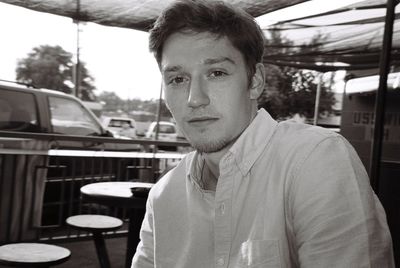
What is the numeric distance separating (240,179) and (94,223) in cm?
225

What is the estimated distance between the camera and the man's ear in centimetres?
134

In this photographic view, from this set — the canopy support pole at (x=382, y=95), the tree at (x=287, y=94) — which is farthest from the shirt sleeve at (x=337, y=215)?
the tree at (x=287, y=94)

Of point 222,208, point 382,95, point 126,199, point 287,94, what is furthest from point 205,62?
point 287,94

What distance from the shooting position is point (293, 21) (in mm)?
4418

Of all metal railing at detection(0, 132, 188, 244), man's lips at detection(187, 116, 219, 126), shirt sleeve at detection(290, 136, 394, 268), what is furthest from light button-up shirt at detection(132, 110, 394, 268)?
metal railing at detection(0, 132, 188, 244)

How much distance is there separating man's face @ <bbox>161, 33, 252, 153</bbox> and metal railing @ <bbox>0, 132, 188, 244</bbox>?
8.95 feet

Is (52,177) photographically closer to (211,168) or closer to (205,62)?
(211,168)

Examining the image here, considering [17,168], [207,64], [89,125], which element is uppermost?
[207,64]

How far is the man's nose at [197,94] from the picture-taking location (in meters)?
1.20

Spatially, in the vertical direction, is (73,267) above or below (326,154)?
below

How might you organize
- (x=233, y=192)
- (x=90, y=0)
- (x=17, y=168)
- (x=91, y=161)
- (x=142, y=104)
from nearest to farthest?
(x=233, y=192) < (x=90, y=0) < (x=17, y=168) < (x=91, y=161) < (x=142, y=104)

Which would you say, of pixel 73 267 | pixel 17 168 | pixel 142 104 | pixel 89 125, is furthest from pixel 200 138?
pixel 142 104

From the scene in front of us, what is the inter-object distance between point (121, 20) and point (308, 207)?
371 centimetres

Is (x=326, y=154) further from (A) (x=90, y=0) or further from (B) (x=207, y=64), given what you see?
(A) (x=90, y=0)
